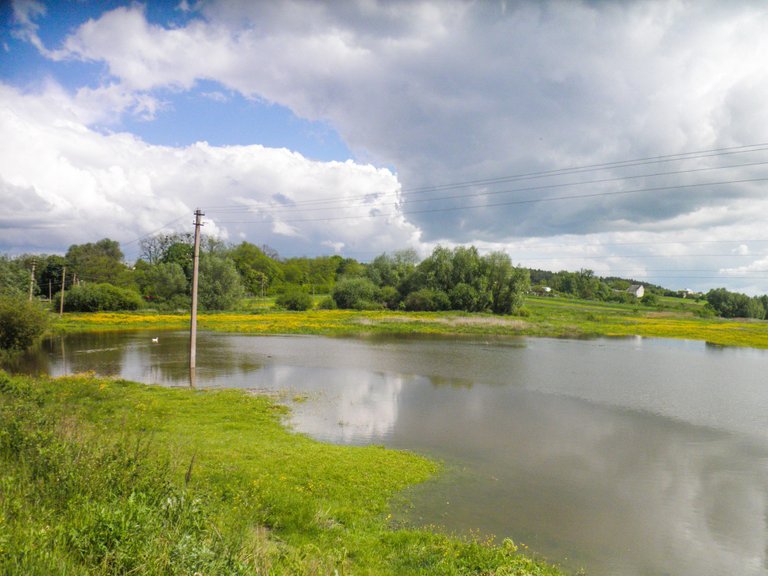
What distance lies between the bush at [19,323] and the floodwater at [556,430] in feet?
4.81

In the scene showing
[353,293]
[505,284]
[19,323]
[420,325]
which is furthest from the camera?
[353,293]

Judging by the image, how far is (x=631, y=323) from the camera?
7244 centimetres

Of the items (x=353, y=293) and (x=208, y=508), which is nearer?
(x=208, y=508)

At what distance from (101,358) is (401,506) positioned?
29801 mm

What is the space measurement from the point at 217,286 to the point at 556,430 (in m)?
69.7

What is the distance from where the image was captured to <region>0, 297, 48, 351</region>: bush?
3027 centimetres

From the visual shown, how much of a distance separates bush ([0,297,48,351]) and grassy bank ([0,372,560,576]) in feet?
69.1

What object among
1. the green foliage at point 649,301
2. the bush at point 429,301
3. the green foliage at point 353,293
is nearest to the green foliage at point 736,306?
the green foliage at point 649,301

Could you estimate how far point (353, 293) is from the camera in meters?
87.0

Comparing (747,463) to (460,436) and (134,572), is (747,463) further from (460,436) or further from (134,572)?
(134,572)

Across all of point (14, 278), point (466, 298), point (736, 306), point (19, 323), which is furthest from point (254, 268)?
point (736, 306)

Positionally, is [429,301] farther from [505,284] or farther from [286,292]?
[286,292]

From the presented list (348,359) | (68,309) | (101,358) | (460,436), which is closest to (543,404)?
(460,436)

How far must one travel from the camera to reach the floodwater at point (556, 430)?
9875 millimetres
